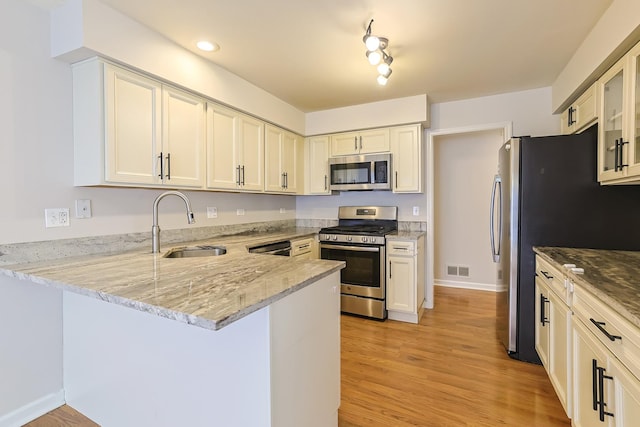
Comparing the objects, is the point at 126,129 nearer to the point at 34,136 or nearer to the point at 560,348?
the point at 34,136

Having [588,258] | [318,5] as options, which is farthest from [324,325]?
[318,5]

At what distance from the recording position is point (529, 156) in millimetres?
2277

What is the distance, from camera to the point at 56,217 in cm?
188

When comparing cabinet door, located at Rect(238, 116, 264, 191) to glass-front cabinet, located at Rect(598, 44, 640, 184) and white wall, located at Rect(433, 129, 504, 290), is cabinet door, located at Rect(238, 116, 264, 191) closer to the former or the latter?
white wall, located at Rect(433, 129, 504, 290)

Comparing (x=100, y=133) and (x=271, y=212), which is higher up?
(x=100, y=133)

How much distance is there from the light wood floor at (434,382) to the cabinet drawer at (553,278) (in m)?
0.73

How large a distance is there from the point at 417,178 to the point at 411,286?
118 centimetres

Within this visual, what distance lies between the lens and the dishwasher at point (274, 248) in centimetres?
270

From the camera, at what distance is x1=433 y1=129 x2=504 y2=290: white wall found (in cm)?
438

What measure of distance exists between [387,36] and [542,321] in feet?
7.50

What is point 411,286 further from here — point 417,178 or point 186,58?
point 186,58

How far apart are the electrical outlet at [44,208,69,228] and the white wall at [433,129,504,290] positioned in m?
4.21

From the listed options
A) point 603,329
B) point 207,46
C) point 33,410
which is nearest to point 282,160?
point 207,46

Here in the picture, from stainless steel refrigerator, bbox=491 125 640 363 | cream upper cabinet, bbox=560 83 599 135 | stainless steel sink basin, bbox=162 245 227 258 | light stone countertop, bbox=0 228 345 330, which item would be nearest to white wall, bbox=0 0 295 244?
light stone countertop, bbox=0 228 345 330
